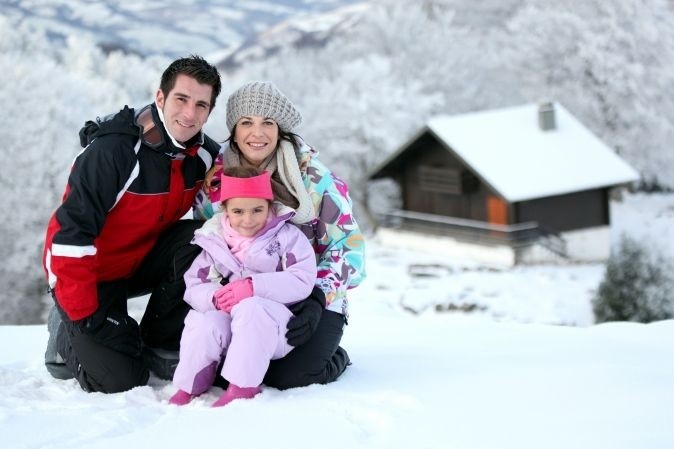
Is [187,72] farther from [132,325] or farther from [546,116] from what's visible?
[546,116]

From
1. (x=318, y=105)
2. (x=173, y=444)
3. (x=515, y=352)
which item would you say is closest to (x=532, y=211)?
(x=318, y=105)

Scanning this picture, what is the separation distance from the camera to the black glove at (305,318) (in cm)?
387

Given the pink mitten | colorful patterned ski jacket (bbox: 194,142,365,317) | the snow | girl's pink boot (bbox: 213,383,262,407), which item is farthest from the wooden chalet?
girl's pink boot (bbox: 213,383,262,407)

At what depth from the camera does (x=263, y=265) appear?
390 cm

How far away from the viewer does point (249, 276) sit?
Result: 3.83 metres

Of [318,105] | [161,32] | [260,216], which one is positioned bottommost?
[260,216]

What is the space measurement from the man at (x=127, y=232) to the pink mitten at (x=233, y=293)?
1.38 feet

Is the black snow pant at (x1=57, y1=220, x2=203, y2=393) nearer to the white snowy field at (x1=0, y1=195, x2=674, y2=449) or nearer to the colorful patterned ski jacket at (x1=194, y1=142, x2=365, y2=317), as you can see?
the white snowy field at (x1=0, y1=195, x2=674, y2=449)

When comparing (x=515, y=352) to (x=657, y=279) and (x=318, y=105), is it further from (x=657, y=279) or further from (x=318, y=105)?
(x=318, y=105)

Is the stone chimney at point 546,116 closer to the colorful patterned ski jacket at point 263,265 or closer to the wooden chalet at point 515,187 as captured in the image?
the wooden chalet at point 515,187

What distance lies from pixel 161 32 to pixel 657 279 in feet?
104

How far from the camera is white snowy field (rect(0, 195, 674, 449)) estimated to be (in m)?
3.08

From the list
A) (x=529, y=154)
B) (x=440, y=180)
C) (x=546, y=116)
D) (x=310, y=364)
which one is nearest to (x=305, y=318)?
(x=310, y=364)

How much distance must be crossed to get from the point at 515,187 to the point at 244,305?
18.3m
